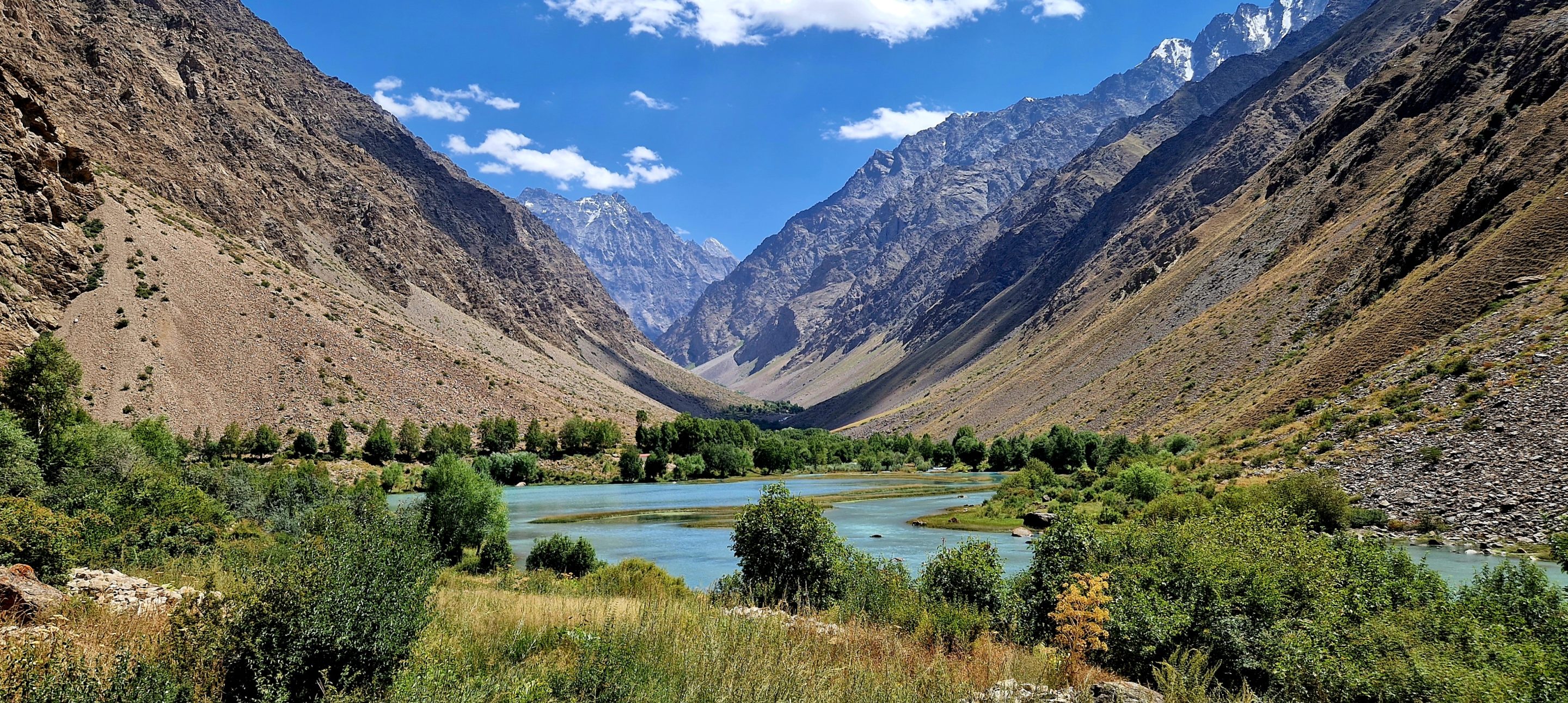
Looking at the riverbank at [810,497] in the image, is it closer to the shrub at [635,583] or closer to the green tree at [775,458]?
the green tree at [775,458]

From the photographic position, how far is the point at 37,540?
1389 cm

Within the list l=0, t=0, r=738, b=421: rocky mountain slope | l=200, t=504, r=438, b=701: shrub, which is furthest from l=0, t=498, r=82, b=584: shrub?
l=0, t=0, r=738, b=421: rocky mountain slope

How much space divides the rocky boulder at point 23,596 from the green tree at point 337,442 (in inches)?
3061

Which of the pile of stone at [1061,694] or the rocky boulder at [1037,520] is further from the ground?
the pile of stone at [1061,694]

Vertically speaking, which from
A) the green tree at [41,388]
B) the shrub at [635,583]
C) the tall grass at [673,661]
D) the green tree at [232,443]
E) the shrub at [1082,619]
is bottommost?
the shrub at [635,583]

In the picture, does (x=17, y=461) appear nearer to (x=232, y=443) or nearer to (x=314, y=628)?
(x=314, y=628)

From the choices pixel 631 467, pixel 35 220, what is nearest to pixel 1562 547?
→ pixel 631 467

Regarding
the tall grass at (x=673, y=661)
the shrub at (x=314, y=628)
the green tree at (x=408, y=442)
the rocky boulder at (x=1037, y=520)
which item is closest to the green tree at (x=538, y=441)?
the green tree at (x=408, y=442)

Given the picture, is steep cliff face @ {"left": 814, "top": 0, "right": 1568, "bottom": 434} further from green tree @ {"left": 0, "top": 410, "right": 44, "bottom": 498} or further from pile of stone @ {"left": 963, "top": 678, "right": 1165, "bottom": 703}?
green tree @ {"left": 0, "top": 410, "right": 44, "bottom": 498}

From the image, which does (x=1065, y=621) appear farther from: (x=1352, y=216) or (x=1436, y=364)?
Result: (x=1352, y=216)

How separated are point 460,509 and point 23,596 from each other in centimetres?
2949

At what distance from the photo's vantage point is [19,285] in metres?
67.0

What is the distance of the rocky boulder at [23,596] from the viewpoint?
8828 mm

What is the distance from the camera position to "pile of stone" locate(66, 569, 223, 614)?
32.9 feet
